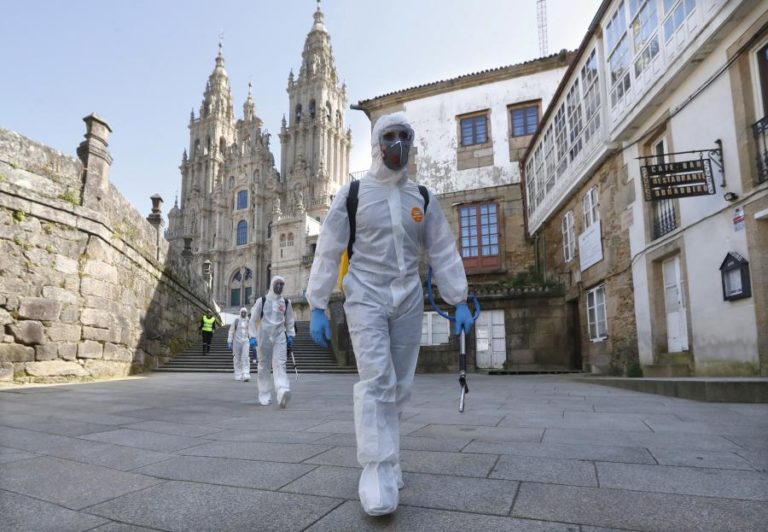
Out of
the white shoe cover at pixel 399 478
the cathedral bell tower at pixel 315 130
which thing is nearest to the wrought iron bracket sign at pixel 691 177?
the white shoe cover at pixel 399 478

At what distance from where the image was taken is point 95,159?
1148 cm

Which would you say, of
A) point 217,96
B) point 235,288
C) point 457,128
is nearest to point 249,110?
point 217,96

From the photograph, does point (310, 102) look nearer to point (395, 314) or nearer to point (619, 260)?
point (619, 260)

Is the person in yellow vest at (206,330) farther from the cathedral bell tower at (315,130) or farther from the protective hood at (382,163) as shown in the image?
the cathedral bell tower at (315,130)

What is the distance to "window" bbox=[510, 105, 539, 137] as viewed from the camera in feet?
62.1

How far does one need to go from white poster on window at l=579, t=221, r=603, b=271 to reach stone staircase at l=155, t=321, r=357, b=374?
24.0 feet

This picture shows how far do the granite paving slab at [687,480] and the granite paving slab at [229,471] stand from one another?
1.63 meters

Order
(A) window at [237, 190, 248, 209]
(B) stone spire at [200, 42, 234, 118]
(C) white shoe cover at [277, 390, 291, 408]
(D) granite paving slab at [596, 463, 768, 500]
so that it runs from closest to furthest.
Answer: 1. (D) granite paving slab at [596, 463, 768, 500]
2. (C) white shoe cover at [277, 390, 291, 408]
3. (A) window at [237, 190, 248, 209]
4. (B) stone spire at [200, 42, 234, 118]

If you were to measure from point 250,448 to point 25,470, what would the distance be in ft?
4.24

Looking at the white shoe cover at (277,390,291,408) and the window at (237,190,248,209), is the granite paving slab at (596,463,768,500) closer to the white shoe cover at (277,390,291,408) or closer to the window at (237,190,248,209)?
the white shoe cover at (277,390,291,408)

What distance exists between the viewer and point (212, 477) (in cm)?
276

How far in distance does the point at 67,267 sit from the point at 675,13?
12.5 m

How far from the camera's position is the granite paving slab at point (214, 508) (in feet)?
6.76

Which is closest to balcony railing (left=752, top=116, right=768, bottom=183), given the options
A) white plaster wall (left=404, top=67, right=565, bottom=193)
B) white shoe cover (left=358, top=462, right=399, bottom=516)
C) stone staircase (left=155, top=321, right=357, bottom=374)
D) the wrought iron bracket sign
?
the wrought iron bracket sign
